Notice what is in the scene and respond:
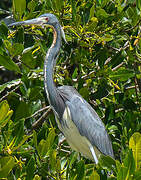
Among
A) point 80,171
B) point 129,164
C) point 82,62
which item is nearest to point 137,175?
point 129,164

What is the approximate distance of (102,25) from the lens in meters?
3.46

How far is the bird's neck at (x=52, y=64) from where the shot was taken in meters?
3.28

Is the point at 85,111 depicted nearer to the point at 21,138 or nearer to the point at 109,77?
the point at 109,77

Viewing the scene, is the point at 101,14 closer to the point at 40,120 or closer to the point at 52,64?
the point at 52,64

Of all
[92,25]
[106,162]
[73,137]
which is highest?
[92,25]

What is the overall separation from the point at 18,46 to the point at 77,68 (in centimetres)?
80

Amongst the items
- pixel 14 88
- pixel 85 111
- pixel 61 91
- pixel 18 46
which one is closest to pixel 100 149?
pixel 85 111

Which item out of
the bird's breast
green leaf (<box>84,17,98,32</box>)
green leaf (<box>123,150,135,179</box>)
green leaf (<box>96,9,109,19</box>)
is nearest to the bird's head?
green leaf (<box>84,17,98,32</box>)

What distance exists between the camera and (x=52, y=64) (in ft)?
10.8

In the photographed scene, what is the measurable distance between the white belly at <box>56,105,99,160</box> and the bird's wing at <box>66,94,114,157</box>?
36mm

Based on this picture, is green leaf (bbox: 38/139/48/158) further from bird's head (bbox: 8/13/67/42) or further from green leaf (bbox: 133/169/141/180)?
bird's head (bbox: 8/13/67/42)

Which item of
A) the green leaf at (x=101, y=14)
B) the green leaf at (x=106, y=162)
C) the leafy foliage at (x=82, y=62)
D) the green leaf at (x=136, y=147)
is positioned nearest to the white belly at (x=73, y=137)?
the leafy foliage at (x=82, y=62)

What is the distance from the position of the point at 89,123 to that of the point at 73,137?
0.77 feet

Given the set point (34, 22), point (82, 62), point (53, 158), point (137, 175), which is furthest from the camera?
point (82, 62)
